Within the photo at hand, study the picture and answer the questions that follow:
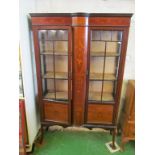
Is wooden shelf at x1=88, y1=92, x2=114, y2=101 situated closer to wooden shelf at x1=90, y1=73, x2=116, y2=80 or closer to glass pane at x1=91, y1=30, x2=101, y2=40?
wooden shelf at x1=90, y1=73, x2=116, y2=80

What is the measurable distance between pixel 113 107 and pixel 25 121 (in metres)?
1.17

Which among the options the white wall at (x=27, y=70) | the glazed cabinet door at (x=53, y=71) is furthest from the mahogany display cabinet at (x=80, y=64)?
the white wall at (x=27, y=70)

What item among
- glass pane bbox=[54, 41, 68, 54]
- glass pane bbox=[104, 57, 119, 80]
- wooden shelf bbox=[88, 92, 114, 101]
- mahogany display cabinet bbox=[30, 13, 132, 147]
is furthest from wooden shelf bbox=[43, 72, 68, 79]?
glass pane bbox=[104, 57, 119, 80]

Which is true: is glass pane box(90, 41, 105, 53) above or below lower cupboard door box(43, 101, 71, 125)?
above

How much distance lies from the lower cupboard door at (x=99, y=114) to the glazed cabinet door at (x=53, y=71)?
0.28m

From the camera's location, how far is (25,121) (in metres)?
1.97

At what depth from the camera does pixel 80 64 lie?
6.16 feet

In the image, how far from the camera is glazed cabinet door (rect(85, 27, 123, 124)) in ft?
6.46

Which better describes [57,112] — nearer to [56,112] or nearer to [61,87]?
[56,112]

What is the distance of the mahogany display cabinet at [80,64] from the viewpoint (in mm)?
1767

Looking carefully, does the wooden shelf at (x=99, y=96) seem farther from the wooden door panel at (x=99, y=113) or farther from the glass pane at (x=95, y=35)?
the glass pane at (x=95, y=35)

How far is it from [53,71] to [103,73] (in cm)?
72

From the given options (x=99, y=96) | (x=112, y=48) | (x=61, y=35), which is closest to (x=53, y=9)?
(x=61, y=35)
